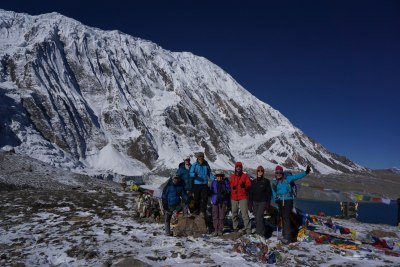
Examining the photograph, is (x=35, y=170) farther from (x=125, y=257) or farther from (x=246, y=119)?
(x=246, y=119)

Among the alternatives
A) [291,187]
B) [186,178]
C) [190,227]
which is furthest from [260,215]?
[186,178]

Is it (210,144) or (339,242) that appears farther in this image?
(210,144)

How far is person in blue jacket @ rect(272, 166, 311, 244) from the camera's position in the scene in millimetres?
11172

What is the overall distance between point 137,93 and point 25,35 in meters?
43.6

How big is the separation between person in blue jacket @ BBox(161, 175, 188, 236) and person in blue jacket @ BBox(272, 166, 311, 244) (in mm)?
3222

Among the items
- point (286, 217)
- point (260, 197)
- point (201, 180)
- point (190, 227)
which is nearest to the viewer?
point (286, 217)

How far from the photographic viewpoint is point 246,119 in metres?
190

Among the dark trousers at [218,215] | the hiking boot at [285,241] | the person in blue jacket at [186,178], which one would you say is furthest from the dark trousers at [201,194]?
the hiking boot at [285,241]

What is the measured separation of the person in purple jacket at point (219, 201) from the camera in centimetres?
1195

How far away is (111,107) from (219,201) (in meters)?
112

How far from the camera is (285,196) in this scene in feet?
37.3

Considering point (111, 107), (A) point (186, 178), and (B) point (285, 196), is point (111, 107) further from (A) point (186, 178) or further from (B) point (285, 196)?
(B) point (285, 196)

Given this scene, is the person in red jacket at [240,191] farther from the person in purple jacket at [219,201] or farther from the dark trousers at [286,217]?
the dark trousers at [286,217]

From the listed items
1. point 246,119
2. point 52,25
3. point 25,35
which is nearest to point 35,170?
point 25,35
